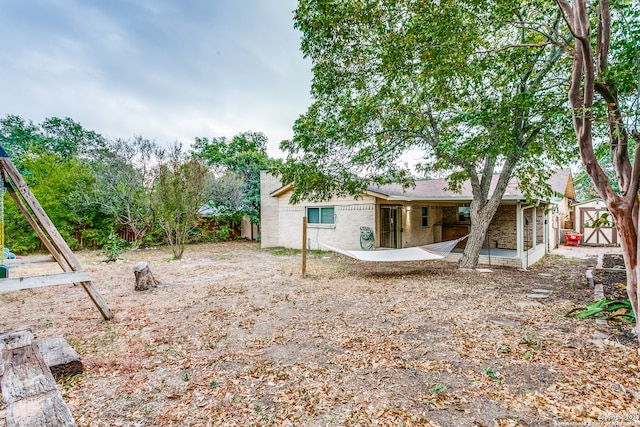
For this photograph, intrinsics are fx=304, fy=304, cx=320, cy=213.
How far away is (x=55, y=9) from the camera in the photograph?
6754mm

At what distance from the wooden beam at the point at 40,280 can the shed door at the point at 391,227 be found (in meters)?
9.02

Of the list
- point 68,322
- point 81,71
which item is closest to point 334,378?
point 68,322

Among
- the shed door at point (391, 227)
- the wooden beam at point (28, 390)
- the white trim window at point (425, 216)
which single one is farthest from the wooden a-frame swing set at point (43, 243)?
the white trim window at point (425, 216)

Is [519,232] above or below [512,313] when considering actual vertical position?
above

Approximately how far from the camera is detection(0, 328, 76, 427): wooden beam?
121cm

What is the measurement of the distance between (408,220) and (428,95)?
6.10m

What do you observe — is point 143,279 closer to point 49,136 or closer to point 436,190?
point 436,190

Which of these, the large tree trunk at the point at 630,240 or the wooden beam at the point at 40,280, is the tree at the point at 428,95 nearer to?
the large tree trunk at the point at 630,240

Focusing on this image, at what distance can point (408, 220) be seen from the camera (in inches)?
446

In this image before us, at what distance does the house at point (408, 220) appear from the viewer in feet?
32.9

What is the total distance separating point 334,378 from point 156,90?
1222 cm

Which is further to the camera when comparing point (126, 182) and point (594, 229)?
point (594, 229)

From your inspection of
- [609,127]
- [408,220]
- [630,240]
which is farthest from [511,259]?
[609,127]

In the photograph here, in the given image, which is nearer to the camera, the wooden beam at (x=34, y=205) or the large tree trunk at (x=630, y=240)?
the large tree trunk at (x=630, y=240)
